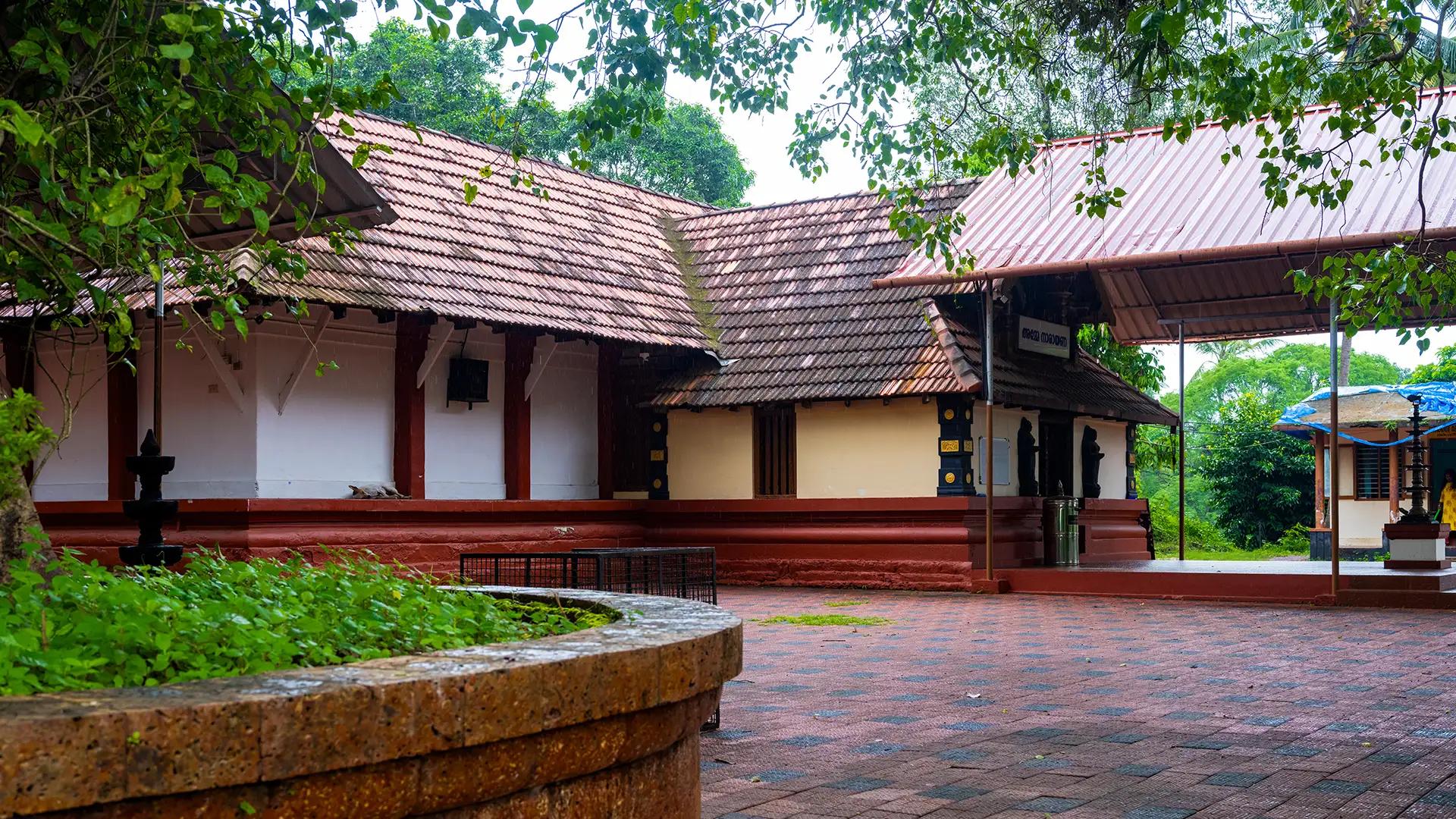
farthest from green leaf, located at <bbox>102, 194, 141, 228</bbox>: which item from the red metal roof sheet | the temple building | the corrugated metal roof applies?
the red metal roof sheet

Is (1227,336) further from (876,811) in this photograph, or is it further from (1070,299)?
(876,811)

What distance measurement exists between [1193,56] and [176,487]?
11.0 metres

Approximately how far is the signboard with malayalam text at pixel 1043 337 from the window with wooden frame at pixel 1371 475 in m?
11.8

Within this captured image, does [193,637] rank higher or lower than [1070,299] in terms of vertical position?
lower

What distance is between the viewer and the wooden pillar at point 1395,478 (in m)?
26.3

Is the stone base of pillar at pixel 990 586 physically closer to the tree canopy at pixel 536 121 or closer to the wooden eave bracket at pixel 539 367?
the wooden eave bracket at pixel 539 367

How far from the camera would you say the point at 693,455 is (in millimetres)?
18078

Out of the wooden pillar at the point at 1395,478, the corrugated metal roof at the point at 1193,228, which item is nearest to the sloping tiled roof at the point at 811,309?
the corrugated metal roof at the point at 1193,228

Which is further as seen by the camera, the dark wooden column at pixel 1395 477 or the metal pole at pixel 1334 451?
the dark wooden column at pixel 1395 477

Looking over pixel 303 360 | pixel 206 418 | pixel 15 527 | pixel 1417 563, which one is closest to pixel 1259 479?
pixel 1417 563

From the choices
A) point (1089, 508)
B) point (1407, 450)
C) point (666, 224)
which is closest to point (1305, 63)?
point (1089, 508)

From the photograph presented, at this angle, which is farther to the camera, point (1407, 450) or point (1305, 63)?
point (1407, 450)

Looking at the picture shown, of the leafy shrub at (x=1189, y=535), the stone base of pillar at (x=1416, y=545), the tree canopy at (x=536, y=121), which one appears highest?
→ the tree canopy at (x=536, y=121)

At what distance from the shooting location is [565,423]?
17.5m
